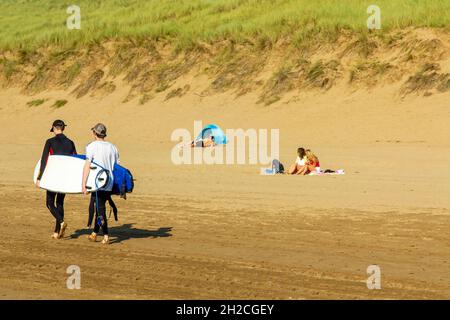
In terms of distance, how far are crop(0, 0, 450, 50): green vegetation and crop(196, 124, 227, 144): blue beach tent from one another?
8614mm

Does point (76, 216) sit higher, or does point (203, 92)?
point (203, 92)

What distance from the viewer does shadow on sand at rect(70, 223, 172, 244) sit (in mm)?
11680

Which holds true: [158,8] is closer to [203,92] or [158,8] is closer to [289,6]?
[289,6]

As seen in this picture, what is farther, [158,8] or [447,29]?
[158,8]

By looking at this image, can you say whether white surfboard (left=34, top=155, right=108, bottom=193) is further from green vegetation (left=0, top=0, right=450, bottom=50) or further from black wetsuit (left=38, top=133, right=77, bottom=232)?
green vegetation (left=0, top=0, right=450, bottom=50)

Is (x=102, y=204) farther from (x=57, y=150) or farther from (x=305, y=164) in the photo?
(x=305, y=164)

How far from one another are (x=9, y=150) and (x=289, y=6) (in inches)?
620

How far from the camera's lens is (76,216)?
13688 mm

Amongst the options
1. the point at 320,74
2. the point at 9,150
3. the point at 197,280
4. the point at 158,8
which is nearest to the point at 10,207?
the point at 197,280

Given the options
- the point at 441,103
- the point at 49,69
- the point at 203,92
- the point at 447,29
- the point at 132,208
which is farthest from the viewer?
the point at 49,69

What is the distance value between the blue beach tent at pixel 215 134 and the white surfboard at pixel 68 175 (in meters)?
15.7
